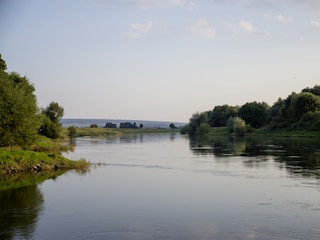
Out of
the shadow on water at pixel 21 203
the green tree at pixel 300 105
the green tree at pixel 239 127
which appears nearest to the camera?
the shadow on water at pixel 21 203

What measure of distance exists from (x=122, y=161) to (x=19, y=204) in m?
22.1

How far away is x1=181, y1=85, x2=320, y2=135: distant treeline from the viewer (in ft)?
355

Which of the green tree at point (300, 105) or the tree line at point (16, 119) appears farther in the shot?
the green tree at point (300, 105)

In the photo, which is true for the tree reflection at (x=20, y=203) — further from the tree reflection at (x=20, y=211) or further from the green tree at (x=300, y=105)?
the green tree at (x=300, y=105)

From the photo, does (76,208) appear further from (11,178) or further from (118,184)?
(11,178)

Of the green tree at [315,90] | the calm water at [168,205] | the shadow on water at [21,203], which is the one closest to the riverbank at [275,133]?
the green tree at [315,90]

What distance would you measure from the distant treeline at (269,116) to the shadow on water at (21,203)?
3249 inches

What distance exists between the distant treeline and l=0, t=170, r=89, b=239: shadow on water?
82.5m

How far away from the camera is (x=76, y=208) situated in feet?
67.8

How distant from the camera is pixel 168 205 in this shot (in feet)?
69.2

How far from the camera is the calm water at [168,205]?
1617cm

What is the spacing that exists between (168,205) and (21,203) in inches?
290

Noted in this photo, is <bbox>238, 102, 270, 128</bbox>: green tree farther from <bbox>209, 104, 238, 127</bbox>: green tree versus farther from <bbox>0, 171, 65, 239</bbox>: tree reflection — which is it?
<bbox>0, 171, 65, 239</bbox>: tree reflection

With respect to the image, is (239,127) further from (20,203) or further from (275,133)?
(20,203)
